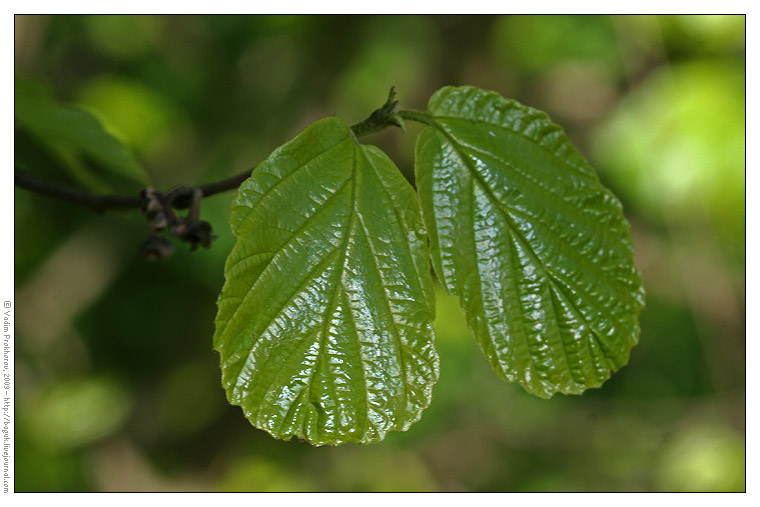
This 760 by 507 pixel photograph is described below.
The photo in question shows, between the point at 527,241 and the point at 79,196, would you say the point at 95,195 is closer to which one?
the point at 79,196

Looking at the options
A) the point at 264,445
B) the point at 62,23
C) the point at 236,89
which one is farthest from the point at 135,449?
the point at 62,23

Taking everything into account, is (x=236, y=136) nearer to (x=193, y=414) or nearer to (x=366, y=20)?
(x=366, y=20)

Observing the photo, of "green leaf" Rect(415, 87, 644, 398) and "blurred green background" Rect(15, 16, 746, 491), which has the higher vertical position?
"green leaf" Rect(415, 87, 644, 398)

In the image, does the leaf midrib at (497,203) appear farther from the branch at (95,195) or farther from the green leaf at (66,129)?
the green leaf at (66,129)

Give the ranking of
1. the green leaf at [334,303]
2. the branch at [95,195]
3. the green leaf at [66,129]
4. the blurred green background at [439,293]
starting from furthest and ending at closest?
the blurred green background at [439,293] < the green leaf at [66,129] < the branch at [95,195] < the green leaf at [334,303]

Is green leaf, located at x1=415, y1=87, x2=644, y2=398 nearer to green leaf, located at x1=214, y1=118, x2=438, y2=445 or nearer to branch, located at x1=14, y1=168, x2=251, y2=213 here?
green leaf, located at x1=214, y1=118, x2=438, y2=445

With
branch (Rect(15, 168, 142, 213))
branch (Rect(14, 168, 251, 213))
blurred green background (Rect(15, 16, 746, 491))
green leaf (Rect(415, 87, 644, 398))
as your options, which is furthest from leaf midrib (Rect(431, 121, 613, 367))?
blurred green background (Rect(15, 16, 746, 491))

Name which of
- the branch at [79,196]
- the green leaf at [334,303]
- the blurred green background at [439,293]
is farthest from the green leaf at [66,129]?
the blurred green background at [439,293]
